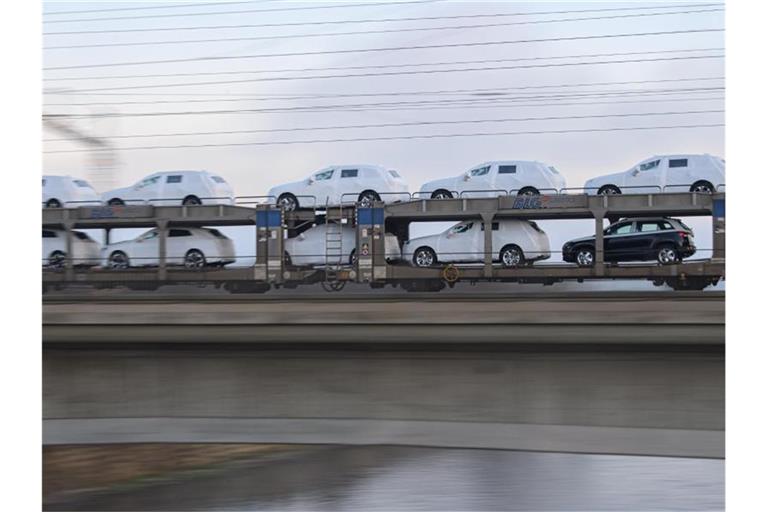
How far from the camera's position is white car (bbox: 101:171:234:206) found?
1755cm

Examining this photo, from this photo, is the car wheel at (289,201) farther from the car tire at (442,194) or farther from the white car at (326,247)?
the car tire at (442,194)

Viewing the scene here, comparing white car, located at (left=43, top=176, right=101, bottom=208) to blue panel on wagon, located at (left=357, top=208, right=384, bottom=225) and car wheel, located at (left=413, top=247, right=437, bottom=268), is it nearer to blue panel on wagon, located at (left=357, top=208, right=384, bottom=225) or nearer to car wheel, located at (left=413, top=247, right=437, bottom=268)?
blue panel on wagon, located at (left=357, top=208, right=384, bottom=225)

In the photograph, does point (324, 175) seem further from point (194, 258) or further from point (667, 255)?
point (667, 255)

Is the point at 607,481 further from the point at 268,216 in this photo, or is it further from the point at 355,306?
the point at 268,216

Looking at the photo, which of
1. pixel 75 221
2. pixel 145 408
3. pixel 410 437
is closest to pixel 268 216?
pixel 75 221

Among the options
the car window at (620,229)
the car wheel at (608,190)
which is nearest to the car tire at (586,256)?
the car window at (620,229)

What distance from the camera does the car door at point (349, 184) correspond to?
17.2 meters

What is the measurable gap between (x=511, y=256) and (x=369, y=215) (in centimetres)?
346

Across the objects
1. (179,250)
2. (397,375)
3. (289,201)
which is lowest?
(397,375)

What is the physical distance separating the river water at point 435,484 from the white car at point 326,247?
996 cm

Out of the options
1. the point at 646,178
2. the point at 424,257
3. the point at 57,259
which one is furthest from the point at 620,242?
the point at 57,259

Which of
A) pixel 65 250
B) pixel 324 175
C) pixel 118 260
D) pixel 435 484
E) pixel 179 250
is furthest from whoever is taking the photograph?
pixel 118 260

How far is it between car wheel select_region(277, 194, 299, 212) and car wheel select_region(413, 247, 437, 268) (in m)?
3.21

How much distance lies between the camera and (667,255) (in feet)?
51.2
